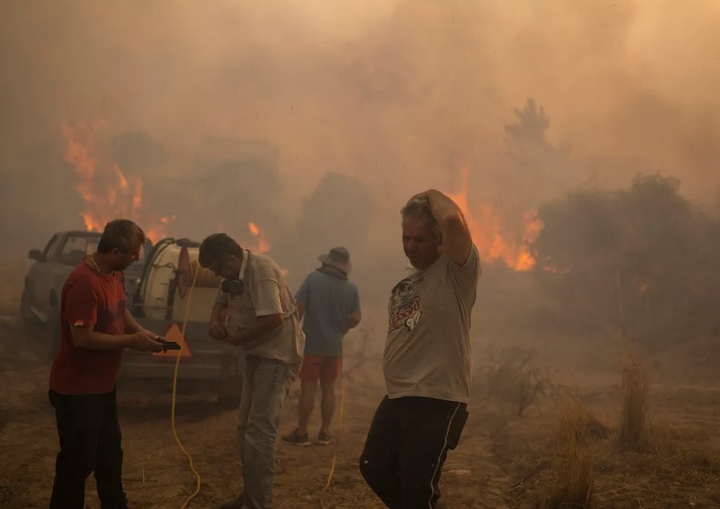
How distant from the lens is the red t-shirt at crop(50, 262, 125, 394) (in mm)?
3133

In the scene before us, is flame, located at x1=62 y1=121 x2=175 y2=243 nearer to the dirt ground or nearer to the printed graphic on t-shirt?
the dirt ground

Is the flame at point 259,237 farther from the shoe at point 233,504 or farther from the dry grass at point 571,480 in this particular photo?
the dry grass at point 571,480

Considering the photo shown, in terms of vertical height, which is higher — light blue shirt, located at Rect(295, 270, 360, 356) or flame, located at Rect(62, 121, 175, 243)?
flame, located at Rect(62, 121, 175, 243)

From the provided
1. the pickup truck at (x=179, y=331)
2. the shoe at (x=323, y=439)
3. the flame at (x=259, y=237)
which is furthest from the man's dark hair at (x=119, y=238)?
the flame at (x=259, y=237)

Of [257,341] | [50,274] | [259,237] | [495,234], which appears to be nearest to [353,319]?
[257,341]

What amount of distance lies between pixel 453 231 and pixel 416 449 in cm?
100

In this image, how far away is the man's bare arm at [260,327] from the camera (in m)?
3.86

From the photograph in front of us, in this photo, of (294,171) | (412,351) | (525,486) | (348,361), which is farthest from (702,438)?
(294,171)

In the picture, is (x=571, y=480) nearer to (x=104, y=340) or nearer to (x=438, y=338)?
(x=438, y=338)

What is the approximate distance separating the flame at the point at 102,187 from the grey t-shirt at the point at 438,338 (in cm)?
2053

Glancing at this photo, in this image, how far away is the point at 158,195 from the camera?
2669 cm

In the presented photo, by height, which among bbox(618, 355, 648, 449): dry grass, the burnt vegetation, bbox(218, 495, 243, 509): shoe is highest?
the burnt vegetation

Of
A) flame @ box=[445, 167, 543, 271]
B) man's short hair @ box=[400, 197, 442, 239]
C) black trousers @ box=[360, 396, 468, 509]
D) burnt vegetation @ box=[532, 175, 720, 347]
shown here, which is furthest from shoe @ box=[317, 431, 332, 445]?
flame @ box=[445, 167, 543, 271]

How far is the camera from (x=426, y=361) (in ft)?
9.10
